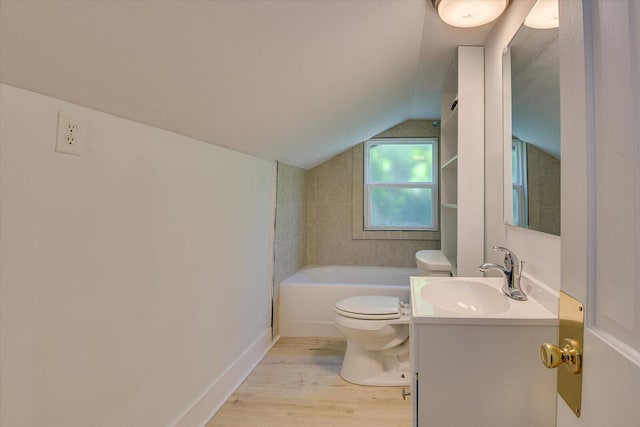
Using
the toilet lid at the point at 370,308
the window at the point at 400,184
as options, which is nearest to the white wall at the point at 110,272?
the toilet lid at the point at 370,308

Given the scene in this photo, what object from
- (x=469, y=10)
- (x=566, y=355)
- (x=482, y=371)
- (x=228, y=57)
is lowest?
(x=482, y=371)

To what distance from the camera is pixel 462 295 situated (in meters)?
1.49

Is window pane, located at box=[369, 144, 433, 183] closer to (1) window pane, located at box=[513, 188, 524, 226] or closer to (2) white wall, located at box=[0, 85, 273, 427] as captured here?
(2) white wall, located at box=[0, 85, 273, 427]

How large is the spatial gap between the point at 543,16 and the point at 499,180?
2.41ft

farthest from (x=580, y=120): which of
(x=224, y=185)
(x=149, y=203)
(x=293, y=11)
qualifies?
(x=224, y=185)

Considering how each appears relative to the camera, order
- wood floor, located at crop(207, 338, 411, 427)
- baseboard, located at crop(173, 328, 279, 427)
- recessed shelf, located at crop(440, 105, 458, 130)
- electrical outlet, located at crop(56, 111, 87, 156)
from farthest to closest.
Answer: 1. recessed shelf, located at crop(440, 105, 458, 130)
2. wood floor, located at crop(207, 338, 411, 427)
3. baseboard, located at crop(173, 328, 279, 427)
4. electrical outlet, located at crop(56, 111, 87, 156)

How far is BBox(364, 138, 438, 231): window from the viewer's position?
12.6 ft

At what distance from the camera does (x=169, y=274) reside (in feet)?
5.06

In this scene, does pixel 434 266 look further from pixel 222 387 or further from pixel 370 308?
pixel 222 387

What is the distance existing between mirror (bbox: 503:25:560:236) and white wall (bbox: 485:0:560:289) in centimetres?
6

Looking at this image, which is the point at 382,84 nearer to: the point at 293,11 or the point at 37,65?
the point at 293,11

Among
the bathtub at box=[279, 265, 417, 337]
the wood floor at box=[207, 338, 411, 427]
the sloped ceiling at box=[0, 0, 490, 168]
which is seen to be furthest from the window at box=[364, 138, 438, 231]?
the wood floor at box=[207, 338, 411, 427]

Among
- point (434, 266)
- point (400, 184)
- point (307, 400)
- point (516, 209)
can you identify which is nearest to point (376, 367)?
point (307, 400)

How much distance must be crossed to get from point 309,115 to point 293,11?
102cm
